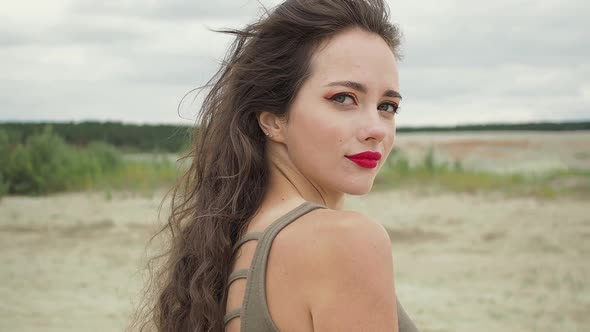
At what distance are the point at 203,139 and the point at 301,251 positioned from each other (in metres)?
0.83

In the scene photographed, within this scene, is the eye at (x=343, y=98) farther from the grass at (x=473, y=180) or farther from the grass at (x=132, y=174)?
the grass at (x=473, y=180)

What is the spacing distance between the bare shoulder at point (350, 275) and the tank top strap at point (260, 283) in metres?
0.11

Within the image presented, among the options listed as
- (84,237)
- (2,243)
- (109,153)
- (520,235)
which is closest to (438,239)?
(520,235)

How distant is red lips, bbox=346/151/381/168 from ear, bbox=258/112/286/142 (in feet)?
0.68

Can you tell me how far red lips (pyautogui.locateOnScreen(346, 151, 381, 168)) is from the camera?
1991 mm

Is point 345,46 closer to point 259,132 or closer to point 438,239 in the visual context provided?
point 259,132

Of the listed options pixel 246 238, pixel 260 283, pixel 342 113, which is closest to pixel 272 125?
pixel 342 113

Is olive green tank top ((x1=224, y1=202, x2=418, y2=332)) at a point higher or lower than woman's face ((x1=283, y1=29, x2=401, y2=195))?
lower

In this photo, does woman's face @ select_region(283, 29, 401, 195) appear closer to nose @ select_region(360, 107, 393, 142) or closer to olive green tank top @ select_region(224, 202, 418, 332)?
nose @ select_region(360, 107, 393, 142)

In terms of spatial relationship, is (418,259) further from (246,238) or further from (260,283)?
(260,283)

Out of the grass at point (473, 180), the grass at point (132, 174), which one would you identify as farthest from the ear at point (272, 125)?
the grass at point (473, 180)

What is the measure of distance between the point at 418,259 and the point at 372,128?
28.8ft

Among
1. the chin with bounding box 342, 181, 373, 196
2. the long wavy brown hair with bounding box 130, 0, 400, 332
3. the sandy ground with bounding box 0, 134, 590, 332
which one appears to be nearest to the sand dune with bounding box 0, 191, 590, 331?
the sandy ground with bounding box 0, 134, 590, 332

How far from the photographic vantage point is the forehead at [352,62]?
199cm
